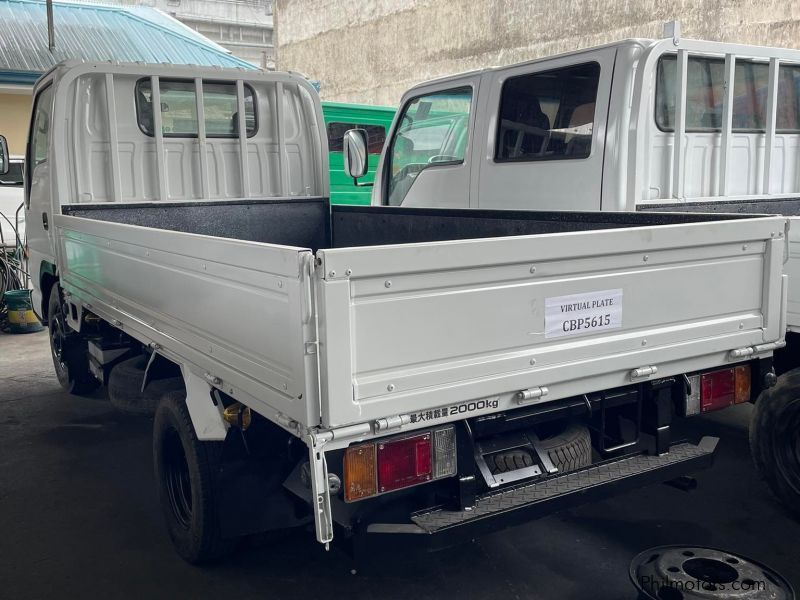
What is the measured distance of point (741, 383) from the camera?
10.2 feet

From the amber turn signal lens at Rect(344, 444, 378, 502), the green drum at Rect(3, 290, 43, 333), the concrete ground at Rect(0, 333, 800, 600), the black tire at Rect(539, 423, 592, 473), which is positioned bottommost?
the concrete ground at Rect(0, 333, 800, 600)

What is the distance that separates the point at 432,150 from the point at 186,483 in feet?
10.4

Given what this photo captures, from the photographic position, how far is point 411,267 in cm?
224

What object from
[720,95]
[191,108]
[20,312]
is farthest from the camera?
[20,312]

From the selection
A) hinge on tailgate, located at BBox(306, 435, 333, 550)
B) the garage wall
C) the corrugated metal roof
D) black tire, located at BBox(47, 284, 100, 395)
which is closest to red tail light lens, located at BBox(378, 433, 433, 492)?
hinge on tailgate, located at BBox(306, 435, 333, 550)

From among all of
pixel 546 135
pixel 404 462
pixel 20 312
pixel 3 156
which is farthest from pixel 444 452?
pixel 20 312

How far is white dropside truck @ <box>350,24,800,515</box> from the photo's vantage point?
420 cm

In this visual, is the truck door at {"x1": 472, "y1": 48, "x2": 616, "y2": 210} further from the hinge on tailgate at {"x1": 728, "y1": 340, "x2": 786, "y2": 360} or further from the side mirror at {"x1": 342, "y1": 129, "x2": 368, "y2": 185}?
the hinge on tailgate at {"x1": 728, "y1": 340, "x2": 786, "y2": 360}

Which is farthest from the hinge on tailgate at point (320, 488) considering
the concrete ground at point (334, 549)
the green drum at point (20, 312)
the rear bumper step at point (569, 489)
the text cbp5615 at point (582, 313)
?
the green drum at point (20, 312)

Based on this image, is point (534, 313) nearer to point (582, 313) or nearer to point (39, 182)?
point (582, 313)

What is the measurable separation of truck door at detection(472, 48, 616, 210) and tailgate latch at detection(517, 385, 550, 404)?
→ 213cm

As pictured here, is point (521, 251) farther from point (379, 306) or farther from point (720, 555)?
point (720, 555)

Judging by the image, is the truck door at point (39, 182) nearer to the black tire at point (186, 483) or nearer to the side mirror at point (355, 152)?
the side mirror at point (355, 152)

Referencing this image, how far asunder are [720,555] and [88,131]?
414 cm
